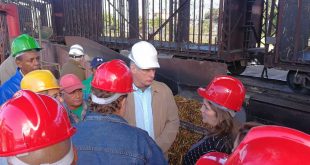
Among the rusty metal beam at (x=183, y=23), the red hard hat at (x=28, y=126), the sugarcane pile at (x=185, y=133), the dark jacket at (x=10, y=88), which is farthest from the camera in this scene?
the rusty metal beam at (x=183, y=23)

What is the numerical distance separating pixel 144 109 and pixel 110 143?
1.17 m

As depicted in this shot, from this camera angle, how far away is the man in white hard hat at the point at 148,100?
2676 millimetres

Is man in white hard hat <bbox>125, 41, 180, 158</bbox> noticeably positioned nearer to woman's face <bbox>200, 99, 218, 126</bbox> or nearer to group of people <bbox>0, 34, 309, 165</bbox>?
group of people <bbox>0, 34, 309, 165</bbox>

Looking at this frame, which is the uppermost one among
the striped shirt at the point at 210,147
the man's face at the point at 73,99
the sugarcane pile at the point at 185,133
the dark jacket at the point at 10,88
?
the dark jacket at the point at 10,88

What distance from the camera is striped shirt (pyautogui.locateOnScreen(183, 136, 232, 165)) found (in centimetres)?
196

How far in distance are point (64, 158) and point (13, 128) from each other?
22cm

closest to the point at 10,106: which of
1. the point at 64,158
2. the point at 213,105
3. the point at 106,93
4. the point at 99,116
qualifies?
the point at 64,158

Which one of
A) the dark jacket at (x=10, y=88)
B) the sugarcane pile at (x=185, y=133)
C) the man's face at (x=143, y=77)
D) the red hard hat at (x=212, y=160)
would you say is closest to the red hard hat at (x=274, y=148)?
the red hard hat at (x=212, y=160)

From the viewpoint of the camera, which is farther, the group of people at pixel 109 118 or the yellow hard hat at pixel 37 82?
the yellow hard hat at pixel 37 82

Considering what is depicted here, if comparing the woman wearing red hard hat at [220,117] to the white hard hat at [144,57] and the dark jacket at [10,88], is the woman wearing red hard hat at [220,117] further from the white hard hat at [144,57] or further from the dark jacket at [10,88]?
the dark jacket at [10,88]

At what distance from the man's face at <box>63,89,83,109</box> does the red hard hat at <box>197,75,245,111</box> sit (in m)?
1.52

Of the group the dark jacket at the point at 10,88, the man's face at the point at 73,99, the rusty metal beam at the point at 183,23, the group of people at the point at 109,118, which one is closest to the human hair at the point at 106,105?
the group of people at the point at 109,118

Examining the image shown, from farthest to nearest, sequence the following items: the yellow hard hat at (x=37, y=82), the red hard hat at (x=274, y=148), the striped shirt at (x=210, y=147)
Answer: the yellow hard hat at (x=37, y=82), the striped shirt at (x=210, y=147), the red hard hat at (x=274, y=148)

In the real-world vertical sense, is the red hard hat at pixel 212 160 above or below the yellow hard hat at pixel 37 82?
below
